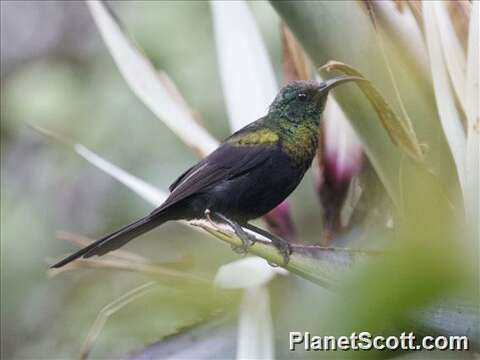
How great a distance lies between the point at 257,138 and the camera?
69 cm

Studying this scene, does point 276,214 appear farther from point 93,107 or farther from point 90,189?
point 93,107

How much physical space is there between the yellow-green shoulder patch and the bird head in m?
0.02

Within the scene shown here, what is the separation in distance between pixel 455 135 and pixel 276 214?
0.62 ft

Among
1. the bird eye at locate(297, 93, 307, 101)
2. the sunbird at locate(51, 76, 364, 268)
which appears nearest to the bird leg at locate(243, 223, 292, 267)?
the sunbird at locate(51, 76, 364, 268)

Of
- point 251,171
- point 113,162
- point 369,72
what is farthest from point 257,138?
point 113,162

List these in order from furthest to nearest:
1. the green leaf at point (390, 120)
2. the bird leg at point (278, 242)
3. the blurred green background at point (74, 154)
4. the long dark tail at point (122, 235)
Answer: the blurred green background at point (74, 154) < the long dark tail at point (122, 235) < the green leaf at point (390, 120) < the bird leg at point (278, 242)

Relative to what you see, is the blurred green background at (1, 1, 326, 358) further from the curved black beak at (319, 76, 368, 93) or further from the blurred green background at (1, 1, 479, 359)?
the curved black beak at (319, 76, 368, 93)

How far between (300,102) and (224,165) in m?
0.08

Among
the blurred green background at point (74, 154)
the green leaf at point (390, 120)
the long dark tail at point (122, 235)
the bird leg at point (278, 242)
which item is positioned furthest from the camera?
the blurred green background at point (74, 154)

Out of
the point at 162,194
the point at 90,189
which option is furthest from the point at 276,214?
the point at 90,189

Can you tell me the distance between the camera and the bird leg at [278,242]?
40 centimetres

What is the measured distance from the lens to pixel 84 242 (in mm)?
732

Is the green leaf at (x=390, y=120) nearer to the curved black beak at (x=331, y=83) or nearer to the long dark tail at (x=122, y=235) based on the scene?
the curved black beak at (x=331, y=83)

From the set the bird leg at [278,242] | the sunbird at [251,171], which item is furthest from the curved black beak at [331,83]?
the bird leg at [278,242]
